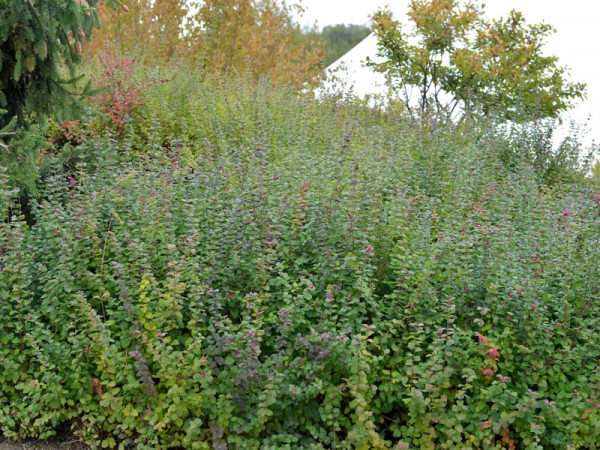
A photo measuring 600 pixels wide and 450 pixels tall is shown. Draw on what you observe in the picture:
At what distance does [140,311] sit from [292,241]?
4.18ft

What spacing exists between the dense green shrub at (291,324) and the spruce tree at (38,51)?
86cm

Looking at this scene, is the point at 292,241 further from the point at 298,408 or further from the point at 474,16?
the point at 474,16

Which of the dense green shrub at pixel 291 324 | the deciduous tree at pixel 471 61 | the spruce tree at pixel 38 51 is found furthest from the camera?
the deciduous tree at pixel 471 61

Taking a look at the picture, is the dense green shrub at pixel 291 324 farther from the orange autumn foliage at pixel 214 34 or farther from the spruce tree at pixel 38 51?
the orange autumn foliage at pixel 214 34

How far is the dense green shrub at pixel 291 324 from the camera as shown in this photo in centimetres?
360

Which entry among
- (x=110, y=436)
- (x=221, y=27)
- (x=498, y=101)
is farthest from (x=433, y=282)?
(x=221, y=27)

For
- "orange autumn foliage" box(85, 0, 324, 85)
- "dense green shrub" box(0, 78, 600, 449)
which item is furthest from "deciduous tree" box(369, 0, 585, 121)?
"dense green shrub" box(0, 78, 600, 449)

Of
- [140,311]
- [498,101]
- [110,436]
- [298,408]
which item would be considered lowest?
[110,436]

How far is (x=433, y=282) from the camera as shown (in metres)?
4.36

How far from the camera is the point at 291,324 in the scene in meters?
3.69

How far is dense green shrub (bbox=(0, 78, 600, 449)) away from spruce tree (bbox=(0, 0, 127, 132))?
0.86 m

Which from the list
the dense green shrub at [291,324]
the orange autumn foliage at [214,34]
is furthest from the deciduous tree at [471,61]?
the dense green shrub at [291,324]

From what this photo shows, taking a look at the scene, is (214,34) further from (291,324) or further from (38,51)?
(291,324)

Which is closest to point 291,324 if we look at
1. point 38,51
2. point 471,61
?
point 38,51
